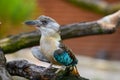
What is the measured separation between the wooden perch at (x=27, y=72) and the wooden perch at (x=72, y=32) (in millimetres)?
361

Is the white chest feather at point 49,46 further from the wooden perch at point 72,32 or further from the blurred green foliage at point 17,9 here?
the blurred green foliage at point 17,9

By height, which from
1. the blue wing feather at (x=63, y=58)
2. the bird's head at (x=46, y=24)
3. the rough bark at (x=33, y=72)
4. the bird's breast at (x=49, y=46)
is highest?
the bird's head at (x=46, y=24)

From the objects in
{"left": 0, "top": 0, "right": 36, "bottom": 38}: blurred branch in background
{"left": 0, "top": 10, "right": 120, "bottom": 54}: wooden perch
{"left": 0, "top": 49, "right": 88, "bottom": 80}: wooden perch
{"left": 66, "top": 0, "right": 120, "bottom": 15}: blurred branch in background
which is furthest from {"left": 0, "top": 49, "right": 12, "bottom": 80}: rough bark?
{"left": 66, "top": 0, "right": 120, "bottom": 15}: blurred branch in background

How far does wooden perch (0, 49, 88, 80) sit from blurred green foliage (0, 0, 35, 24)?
3.76 ft

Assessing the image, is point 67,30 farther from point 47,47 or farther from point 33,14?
point 33,14

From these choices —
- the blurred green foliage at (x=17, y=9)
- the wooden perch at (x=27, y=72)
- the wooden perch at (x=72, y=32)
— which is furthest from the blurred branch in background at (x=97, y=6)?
the wooden perch at (x=27, y=72)

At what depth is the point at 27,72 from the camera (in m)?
1.16

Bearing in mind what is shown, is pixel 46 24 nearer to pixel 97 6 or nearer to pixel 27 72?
pixel 27 72

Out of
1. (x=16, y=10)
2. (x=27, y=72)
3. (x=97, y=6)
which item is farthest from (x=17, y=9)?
(x=27, y=72)

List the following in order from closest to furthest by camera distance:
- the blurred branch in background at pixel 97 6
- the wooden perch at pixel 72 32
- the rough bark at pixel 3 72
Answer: the rough bark at pixel 3 72
the wooden perch at pixel 72 32
the blurred branch in background at pixel 97 6

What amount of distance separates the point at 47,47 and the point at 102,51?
4172 millimetres

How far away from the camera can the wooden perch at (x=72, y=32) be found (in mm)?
1563

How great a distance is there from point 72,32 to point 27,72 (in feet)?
1.51

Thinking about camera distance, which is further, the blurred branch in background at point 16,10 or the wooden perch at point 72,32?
the blurred branch in background at point 16,10
